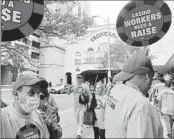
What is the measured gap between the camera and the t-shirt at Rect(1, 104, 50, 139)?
1.76m

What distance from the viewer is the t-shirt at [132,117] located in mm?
1472

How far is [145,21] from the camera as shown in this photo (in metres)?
2.82

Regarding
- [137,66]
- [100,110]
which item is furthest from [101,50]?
[137,66]

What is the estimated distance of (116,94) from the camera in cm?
176

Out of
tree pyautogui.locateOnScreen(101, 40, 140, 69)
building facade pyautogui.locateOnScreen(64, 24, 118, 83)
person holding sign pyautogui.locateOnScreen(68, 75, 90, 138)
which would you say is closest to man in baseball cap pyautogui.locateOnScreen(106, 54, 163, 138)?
person holding sign pyautogui.locateOnScreen(68, 75, 90, 138)

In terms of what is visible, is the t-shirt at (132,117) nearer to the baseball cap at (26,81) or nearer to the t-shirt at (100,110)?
the baseball cap at (26,81)

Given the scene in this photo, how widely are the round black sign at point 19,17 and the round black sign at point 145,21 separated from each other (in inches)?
54.3

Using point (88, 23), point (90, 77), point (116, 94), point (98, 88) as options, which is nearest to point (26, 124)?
point (116, 94)

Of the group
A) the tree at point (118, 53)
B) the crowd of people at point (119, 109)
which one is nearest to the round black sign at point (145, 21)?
the crowd of people at point (119, 109)

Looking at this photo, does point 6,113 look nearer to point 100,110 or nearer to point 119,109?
point 119,109

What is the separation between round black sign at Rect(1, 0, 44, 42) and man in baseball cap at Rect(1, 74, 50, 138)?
43 cm

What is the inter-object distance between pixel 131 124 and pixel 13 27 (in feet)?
3.50

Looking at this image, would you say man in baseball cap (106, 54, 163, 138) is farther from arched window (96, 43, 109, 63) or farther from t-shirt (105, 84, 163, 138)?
arched window (96, 43, 109, 63)

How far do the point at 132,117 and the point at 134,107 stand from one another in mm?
66
